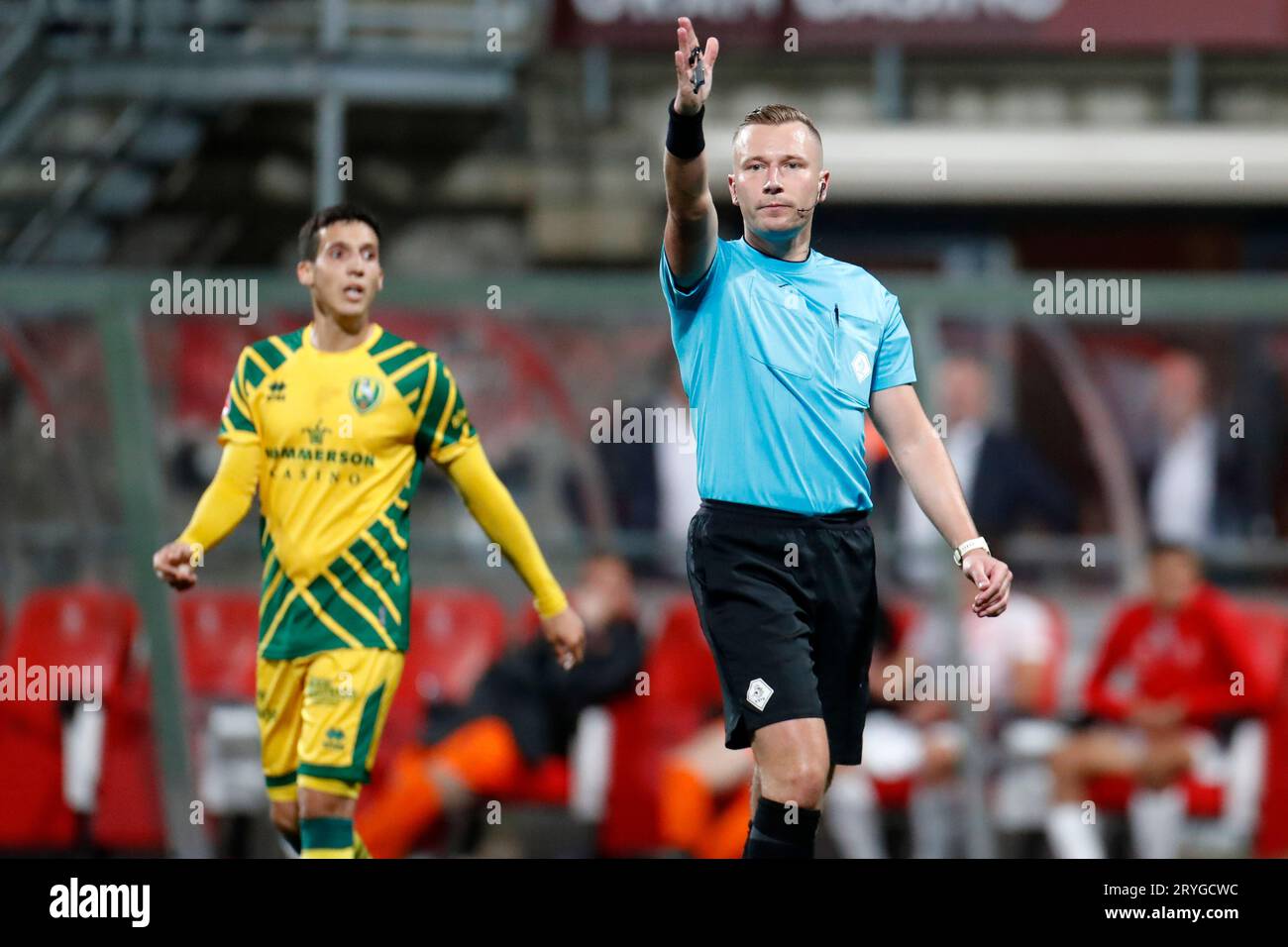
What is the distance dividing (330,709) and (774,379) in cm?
166

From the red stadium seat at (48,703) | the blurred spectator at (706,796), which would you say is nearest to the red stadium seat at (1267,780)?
the blurred spectator at (706,796)

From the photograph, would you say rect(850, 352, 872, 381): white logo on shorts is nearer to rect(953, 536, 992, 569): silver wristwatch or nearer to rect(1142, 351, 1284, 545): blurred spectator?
rect(953, 536, 992, 569): silver wristwatch

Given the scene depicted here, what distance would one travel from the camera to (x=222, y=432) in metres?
5.99

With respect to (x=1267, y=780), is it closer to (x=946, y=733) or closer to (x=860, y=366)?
(x=946, y=733)

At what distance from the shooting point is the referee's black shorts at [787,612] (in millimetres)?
5047

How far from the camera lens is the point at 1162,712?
8.72 m

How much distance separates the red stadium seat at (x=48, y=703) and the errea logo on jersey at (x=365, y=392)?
139 inches

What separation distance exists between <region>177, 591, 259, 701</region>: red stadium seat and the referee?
4.22 metres

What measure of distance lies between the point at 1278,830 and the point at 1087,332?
2.32m

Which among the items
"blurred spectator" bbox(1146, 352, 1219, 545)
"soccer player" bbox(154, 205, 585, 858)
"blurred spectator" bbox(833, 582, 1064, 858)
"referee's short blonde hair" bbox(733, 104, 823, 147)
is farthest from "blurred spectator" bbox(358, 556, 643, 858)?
"referee's short blonde hair" bbox(733, 104, 823, 147)

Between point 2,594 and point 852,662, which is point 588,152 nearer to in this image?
point 2,594

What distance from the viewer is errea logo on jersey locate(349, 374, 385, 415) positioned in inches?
232

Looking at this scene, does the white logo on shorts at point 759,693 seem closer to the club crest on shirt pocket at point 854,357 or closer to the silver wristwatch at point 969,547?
the silver wristwatch at point 969,547
